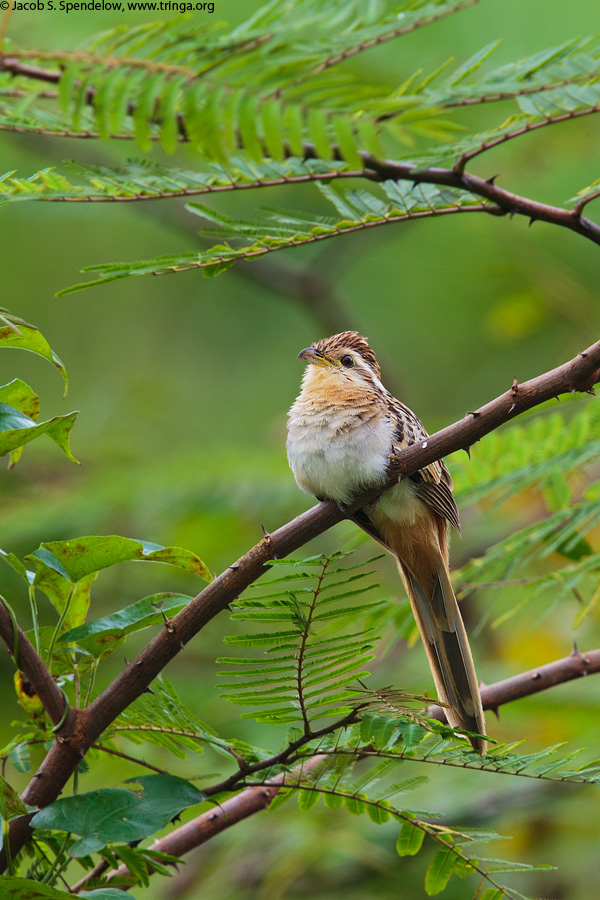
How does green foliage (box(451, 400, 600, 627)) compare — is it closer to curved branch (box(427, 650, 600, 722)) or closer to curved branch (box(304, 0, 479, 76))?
curved branch (box(427, 650, 600, 722))

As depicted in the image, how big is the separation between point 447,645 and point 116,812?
166 cm

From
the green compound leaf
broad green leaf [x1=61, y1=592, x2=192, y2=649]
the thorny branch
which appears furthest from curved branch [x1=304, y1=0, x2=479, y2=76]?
the green compound leaf

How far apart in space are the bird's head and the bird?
0.16 m

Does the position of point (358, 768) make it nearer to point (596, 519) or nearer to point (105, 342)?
point (596, 519)

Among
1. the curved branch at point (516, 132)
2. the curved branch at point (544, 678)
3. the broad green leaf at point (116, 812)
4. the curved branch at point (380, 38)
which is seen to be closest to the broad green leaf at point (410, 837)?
the broad green leaf at point (116, 812)

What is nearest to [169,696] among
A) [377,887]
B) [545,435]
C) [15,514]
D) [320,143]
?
[320,143]

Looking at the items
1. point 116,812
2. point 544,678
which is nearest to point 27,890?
point 116,812

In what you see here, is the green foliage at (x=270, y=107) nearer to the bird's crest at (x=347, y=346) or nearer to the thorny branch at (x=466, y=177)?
the thorny branch at (x=466, y=177)

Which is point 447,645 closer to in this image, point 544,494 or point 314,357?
point 544,494

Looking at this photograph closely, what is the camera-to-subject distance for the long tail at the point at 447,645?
2.78 metres

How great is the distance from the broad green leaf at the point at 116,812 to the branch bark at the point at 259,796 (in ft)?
0.75

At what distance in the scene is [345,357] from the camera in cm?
422

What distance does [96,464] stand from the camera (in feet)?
24.8

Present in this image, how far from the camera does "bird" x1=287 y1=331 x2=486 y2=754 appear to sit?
3195 mm
